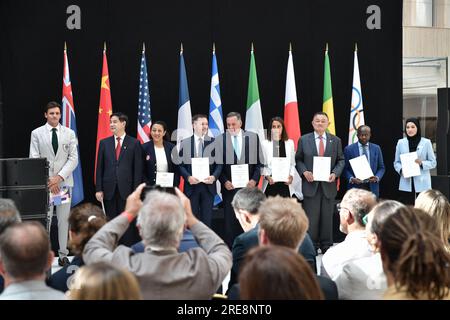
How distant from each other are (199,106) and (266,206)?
5.34 metres

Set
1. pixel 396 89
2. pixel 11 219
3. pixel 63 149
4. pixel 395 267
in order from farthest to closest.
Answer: pixel 396 89
pixel 63 149
pixel 11 219
pixel 395 267

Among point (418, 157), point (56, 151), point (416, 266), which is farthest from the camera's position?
point (418, 157)

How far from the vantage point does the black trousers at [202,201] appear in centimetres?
642

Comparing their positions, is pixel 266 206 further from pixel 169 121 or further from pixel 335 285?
pixel 169 121

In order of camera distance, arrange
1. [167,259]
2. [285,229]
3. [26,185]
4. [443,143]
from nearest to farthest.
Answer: [167,259], [285,229], [26,185], [443,143]

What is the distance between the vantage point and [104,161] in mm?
6273

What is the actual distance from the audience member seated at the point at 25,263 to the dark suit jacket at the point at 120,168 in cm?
416

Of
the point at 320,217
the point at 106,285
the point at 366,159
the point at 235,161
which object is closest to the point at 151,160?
the point at 235,161

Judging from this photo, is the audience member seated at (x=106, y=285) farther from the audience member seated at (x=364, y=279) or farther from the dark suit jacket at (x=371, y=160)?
the dark suit jacket at (x=371, y=160)

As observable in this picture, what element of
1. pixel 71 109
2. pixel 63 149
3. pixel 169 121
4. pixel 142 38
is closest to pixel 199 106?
pixel 169 121

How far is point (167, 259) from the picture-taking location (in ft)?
7.30

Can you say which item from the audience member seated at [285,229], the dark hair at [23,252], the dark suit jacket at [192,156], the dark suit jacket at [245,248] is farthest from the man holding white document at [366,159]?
the dark hair at [23,252]

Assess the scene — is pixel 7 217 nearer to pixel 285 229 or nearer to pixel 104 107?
pixel 285 229

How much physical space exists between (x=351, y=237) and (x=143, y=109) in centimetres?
437
